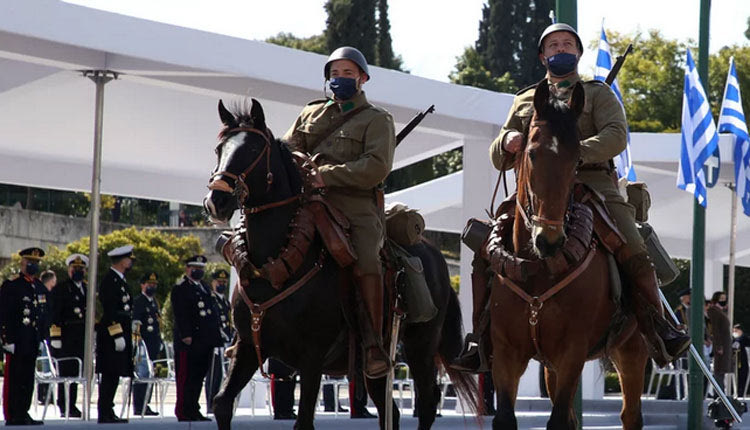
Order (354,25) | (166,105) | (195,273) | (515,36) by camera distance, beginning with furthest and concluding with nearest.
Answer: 1. (515,36)
2. (354,25)
3. (166,105)
4. (195,273)

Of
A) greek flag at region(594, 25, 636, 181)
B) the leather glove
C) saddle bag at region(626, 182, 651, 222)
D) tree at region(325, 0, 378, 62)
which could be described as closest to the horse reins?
saddle bag at region(626, 182, 651, 222)

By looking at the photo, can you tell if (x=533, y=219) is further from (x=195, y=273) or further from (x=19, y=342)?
(x=195, y=273)

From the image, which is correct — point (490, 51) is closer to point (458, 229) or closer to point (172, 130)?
point (458, 229)

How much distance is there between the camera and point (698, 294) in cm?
1575

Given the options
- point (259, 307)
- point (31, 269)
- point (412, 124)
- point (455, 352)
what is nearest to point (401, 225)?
point (412, 124)

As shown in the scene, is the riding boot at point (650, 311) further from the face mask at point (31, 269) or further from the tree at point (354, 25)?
the tree at point (354, 25)

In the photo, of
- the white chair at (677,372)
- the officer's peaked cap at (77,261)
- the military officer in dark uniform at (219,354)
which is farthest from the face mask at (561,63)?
the white chair at (677,372)

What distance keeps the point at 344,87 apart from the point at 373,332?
174 cm

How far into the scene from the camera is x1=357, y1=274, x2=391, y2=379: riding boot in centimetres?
872

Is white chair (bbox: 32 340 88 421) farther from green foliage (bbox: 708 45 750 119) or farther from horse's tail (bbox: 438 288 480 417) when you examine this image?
green foliage (bbox: 708 45 750 119)

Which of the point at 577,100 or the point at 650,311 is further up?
the point at 577,100

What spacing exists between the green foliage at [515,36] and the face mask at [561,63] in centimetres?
5786

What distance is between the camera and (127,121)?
728 inches

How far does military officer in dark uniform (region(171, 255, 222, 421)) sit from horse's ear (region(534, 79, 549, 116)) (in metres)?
9.35
